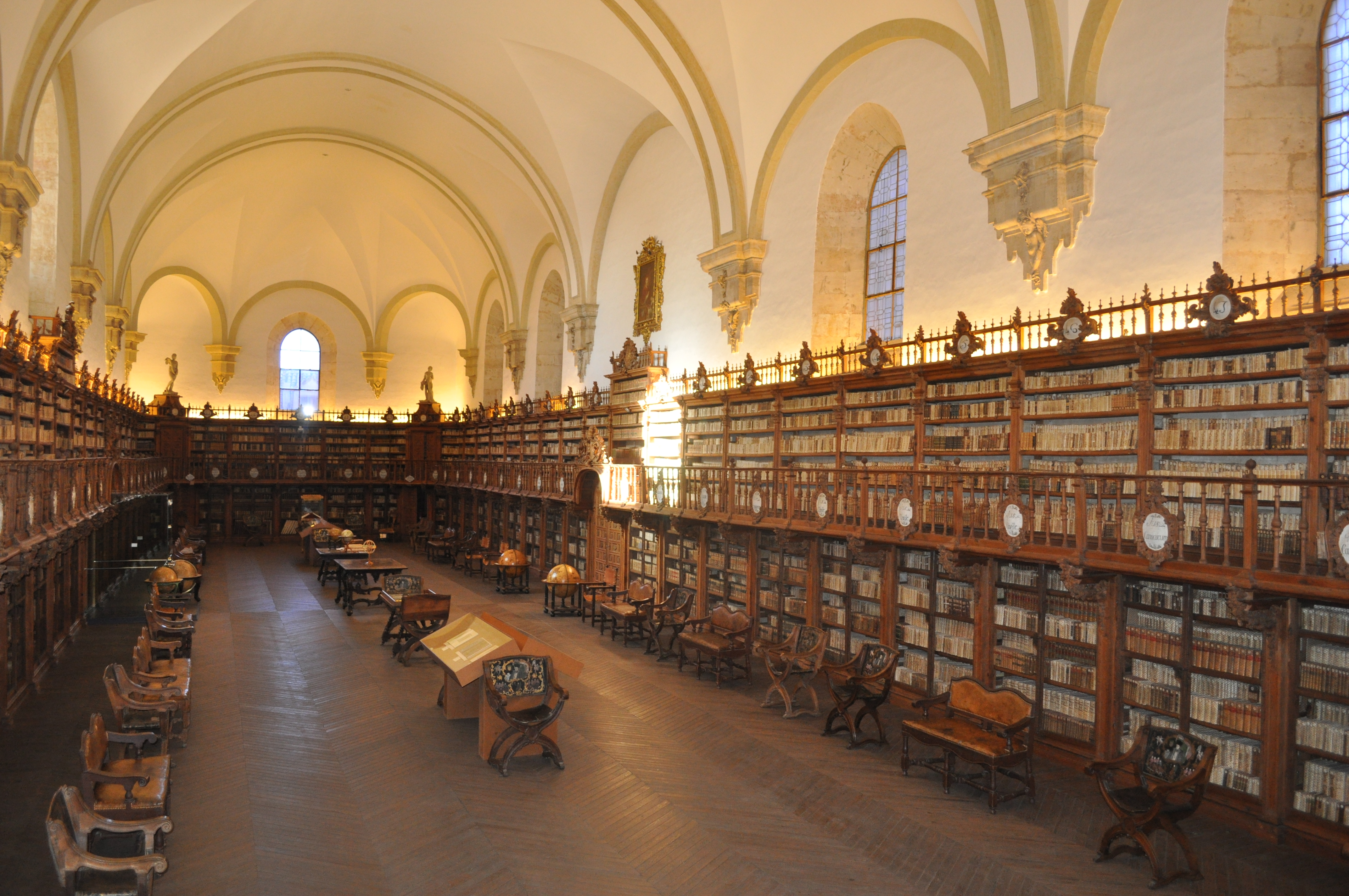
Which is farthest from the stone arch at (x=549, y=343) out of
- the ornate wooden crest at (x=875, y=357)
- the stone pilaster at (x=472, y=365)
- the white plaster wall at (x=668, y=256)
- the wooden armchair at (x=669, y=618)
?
the ornate wooden crest at (x=875, y=357)

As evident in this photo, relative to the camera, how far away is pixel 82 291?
14875 millimetres

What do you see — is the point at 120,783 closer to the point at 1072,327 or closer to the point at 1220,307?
the point at 1072,327

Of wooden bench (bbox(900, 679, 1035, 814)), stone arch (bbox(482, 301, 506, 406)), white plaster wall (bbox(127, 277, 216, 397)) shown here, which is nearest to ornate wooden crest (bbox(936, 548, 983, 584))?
wooden bench (bbox(900, 679, 1035, 814))

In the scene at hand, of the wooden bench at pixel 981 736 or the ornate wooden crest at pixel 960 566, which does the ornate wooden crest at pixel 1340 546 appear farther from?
the ornate wooden crest at pixel 960 566

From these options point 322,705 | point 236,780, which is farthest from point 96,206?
point 236,780

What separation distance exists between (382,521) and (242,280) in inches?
343

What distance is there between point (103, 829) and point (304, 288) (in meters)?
25.9

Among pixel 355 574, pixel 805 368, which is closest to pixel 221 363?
pixel 355 574

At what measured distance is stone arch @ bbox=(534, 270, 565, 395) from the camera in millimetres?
22656

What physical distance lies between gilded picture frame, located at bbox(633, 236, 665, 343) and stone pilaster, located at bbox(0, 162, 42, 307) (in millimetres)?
9860

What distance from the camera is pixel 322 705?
8617 mm

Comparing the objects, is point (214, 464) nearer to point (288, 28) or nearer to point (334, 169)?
point (334, 169)

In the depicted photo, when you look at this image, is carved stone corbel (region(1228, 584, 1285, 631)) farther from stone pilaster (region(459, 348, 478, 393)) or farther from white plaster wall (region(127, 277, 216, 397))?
white plaster wall (region(127, 277, 216, 397))

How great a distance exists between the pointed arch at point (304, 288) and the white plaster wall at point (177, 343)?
752 mm
